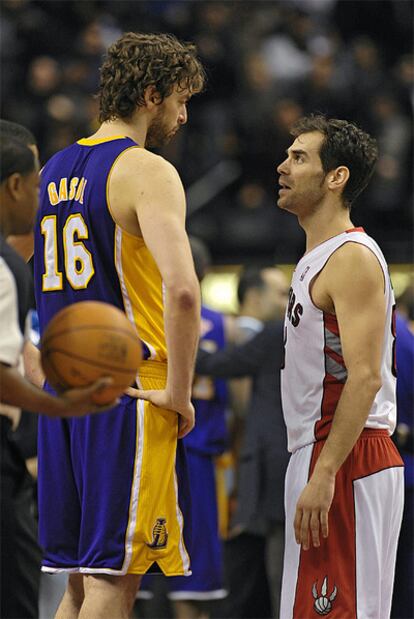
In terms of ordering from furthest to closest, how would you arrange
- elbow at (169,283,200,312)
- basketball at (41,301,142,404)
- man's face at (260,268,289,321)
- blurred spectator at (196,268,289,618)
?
1. man's face at (260,268,289,321)
2. blurred spectator at (196,268,289,618)
3. elbow at (169,283,200,312)
4. basketball at (41,301,142,404)

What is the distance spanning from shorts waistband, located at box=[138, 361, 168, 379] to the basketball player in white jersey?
567 mm

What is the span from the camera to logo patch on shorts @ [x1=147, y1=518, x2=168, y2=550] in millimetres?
4012

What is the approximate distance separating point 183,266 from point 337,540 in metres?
1.23

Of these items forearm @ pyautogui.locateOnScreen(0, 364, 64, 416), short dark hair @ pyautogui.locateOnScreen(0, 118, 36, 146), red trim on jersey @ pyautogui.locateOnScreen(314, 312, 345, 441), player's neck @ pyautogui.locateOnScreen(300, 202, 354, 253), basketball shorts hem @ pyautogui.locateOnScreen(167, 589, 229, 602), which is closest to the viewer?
forearm @ pyautogui.locateOnScreen(0, 364, 64, 416)

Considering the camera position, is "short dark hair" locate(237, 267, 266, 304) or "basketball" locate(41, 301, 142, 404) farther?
"short dark hair" locate(237, 267, 266, 304)

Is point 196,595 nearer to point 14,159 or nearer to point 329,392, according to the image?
point 329,392

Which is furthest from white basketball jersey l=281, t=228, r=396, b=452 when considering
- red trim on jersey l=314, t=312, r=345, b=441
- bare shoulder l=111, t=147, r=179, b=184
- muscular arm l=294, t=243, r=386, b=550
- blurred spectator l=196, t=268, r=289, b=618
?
blurred spectator l=196, t=268, r=289, b=618

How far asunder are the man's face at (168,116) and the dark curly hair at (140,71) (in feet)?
0.09

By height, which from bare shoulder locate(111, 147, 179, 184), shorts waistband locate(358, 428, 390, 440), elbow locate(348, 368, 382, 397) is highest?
bare shoulder locate(111, 147, 179, 184)

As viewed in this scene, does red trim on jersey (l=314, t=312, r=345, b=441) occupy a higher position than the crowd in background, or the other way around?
the crowd in background

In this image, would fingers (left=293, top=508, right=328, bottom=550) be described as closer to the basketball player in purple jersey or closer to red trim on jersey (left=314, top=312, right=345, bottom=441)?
red trim on jersey (left=314, top=312, right=345, bottom=441)

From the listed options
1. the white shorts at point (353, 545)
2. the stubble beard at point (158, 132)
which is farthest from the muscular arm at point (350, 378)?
the stubble beard at point (158, 132)

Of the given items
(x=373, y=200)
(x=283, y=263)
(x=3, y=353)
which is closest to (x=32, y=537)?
(x=3, y=353)

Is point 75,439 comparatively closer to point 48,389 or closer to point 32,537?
point 48,389
